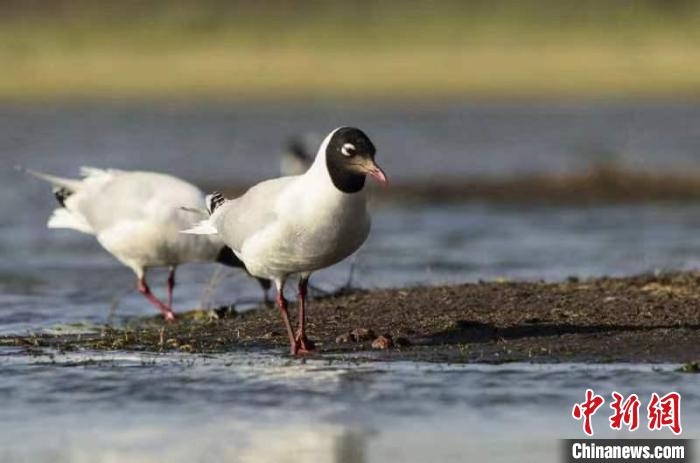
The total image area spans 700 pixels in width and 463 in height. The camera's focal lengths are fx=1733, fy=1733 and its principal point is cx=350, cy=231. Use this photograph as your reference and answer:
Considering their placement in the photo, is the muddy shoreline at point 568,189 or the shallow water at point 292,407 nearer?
the shallow water at point 292,407

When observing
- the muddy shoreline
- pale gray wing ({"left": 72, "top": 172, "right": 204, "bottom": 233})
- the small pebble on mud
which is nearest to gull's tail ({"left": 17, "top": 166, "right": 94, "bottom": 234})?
pale gray wing ({"left": 72, "top": 172, "right": 204, "bottom": 233})

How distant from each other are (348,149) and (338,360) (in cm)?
135

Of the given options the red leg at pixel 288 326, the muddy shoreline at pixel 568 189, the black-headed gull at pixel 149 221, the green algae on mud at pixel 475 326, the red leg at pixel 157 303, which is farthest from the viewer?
the muddy shoreline at pixel 568 189

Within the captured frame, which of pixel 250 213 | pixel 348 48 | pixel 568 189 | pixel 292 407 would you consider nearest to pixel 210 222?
pixel 250 213

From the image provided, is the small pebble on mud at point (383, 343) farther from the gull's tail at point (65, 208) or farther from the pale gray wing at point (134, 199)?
the gull's tail at point (65, 208)

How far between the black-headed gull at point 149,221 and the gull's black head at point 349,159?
2.86m

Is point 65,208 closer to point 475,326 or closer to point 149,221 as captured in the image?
point 149,221

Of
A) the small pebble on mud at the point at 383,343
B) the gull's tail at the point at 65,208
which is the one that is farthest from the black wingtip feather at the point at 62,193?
the small pebble on mud at the point at 383,343

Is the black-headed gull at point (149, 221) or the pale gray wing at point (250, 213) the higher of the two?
the black-headed gull at point (149, 221)

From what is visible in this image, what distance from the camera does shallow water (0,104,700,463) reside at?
8.59 m

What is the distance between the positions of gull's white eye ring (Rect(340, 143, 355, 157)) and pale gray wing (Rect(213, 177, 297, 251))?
661mm

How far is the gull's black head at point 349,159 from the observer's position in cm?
1048

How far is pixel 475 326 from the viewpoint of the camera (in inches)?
464

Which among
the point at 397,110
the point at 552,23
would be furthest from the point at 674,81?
the point at 552,23
